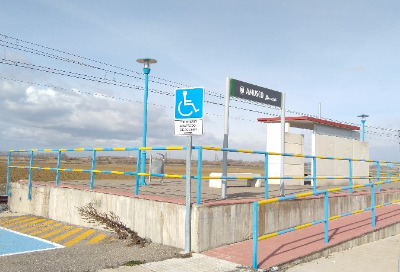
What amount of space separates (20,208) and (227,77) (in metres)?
7.83

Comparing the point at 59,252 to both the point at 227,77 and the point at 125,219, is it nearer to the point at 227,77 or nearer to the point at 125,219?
the point at 125,219

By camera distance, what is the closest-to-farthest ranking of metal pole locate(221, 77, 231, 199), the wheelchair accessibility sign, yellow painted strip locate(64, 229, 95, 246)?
the wheelchair accessibility sign → yellow painted strip locate(64, 229, 95, 246) → metal pole locate(221, 77, 231, 199)

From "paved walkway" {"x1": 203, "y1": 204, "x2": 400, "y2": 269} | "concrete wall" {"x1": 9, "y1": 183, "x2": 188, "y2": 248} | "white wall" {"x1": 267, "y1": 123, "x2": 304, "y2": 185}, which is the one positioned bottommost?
"paved walkway" {"x1": 203, "y1": 204, "x2": 400, "y2": 269}

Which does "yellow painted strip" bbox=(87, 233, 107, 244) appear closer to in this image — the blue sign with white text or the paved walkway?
the paved walkway

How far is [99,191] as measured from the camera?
8984 millimetres

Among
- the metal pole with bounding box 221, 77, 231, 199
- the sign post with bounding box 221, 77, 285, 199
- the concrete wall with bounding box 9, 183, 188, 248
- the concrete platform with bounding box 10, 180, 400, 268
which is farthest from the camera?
the sign post with bounding box 221, 77, 285, 199

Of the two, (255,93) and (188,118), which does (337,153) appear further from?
(188,118)

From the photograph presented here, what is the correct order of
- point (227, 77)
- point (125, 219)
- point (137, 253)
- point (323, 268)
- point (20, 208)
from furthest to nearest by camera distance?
point (20, 208), point (227, 77), point (125, 219), point (137, 253), point (323, 268)

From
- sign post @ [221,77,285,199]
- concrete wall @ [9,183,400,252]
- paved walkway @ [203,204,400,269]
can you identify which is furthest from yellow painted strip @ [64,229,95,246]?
sign post @ [221,77,285,199]

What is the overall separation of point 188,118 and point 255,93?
366 centimetres

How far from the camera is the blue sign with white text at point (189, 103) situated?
6.24 meters

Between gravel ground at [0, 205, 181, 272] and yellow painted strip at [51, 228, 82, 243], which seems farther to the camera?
yellow painted strip at [51, 228, 82, 243]

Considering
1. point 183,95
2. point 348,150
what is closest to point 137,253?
point 183,95

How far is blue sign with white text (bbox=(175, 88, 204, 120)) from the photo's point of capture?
6242mm
